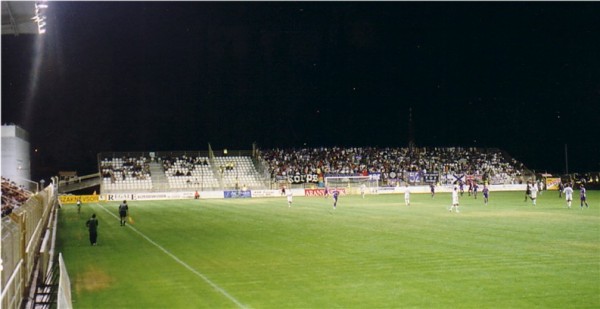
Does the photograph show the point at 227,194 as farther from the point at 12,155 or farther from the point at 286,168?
the point at 12,155

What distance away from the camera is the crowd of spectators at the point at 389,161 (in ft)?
274

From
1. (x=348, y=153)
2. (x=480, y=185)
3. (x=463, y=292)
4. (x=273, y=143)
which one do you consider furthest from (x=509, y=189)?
(x=463, y=292)

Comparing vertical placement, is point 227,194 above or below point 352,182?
below

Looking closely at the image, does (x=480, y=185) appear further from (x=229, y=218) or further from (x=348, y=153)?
(x=229, y=218)

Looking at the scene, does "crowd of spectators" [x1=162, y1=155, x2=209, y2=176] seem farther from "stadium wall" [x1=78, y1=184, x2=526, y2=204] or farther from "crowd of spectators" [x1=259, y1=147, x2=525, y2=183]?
"crowd of spectators" [x1=259, y1=147, x2=525, y2=183]

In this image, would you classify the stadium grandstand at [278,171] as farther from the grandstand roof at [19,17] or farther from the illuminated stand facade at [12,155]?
the grandstand roof at [19,17]

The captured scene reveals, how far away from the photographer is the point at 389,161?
8756 cm

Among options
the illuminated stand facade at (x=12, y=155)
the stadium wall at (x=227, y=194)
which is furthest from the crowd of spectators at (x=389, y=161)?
the illuminated stand facade at (x=12, y=155)

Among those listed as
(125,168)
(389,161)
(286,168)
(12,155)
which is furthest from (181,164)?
(389,161)

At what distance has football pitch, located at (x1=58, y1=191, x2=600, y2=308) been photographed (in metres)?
12.5

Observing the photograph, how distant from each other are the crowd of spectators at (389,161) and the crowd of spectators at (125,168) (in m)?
17.4

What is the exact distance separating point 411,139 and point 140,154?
130ft

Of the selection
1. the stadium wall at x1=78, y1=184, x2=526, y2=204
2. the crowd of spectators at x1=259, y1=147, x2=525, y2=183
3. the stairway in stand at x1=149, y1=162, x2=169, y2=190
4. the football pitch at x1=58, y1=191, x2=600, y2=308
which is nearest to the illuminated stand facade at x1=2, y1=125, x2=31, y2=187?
the stadium wall at x1=78, y1=184, x2=526, y2=204

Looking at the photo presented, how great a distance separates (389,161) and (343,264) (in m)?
71.5
